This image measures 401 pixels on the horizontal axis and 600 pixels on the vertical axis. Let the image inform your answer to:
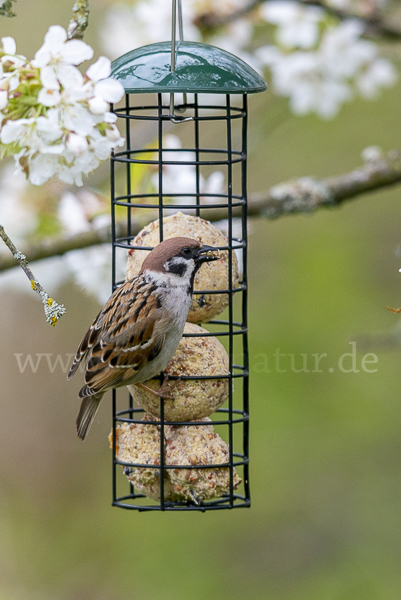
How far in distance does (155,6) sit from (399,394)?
385 cm

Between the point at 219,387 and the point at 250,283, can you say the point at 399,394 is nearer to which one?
the point at 250,283

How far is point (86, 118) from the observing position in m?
2.50

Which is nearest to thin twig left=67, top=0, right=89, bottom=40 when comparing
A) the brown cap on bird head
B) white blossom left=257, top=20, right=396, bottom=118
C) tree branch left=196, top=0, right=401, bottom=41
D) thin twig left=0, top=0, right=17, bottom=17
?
thin twig left=0, top=0, right=17, bottom=17

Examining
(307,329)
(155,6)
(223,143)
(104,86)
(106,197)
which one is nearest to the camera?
(104,86)

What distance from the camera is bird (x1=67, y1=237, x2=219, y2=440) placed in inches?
140

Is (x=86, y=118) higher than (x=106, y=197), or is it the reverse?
(x=106, y=197)

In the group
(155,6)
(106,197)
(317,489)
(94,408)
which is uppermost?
(155,6)

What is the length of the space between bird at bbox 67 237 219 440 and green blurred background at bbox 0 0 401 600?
136 inches

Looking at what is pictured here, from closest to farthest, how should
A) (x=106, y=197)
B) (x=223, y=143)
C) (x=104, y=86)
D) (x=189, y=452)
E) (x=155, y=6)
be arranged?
(x=104, y=86) < (x=189, y=452) < (x=106, y=197) < (x=155, y=6) < (x=223, y=143)

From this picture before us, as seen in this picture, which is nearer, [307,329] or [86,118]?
[86,118]

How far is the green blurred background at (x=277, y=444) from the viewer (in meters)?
7.09

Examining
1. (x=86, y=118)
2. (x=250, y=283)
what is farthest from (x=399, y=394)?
(x=86, y=118)

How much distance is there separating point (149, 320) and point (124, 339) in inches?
5.7

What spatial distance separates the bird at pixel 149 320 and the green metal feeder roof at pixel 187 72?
649mm
